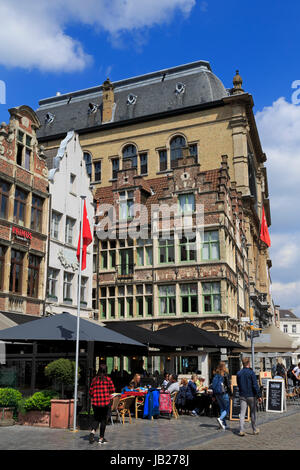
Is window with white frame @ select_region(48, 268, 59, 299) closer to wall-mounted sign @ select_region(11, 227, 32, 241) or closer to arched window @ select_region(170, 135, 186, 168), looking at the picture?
wall-mounted sign @ select_region(11, 227, 32, 241)

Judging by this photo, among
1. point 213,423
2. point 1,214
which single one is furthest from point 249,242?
point 213,423

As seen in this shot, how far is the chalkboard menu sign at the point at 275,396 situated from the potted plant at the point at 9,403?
8.90m

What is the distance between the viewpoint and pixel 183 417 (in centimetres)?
1738

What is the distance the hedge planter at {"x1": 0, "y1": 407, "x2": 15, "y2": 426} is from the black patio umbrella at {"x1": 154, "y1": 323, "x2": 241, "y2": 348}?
289 inches

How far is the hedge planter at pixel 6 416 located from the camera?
13.8m

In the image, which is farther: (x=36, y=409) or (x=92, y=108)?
(x=92, y=108)

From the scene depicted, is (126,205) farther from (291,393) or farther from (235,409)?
(235,409)

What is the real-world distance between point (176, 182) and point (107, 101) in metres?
29.0

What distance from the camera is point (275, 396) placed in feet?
60.1

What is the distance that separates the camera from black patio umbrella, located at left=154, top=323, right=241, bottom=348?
2089cm

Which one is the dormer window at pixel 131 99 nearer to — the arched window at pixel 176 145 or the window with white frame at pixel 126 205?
the arched window at pixel 176 145

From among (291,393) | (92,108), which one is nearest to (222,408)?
(291,393)
